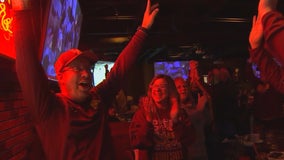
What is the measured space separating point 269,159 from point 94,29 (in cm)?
874

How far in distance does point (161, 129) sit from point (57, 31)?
170 centimetres

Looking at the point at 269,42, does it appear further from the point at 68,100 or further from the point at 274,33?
the point at 68,100

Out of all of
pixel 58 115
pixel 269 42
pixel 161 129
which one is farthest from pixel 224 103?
pixel 269 42

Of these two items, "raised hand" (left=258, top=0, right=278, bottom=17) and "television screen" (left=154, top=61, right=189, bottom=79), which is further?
"television screen" (left=154, top=61, right=189, bottom=79)

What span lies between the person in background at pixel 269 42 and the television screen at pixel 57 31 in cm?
227

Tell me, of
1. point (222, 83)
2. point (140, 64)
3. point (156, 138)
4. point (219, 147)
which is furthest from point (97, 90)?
point (140, 64)

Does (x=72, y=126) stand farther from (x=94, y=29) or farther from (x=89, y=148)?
(x=94, y=29)

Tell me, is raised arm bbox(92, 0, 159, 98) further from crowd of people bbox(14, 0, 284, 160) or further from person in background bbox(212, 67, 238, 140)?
person in background bbox(212, 67, 238, 140)

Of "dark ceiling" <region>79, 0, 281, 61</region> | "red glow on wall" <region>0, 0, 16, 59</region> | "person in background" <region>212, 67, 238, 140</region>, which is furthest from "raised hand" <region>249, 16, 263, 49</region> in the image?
"dark ceiling" <region>79, 0, 281, 61</region>

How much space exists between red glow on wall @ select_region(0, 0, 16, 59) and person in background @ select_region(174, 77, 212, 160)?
230 cm

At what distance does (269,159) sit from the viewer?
410cm

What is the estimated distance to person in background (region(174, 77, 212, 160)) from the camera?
14.0ft

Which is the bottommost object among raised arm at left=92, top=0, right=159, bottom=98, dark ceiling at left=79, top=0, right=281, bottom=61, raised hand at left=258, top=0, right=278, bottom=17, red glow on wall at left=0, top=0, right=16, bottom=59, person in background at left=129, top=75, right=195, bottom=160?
person in background at left=129, top=75, right=195, bottom=160

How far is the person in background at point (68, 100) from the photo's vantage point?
1.84m
